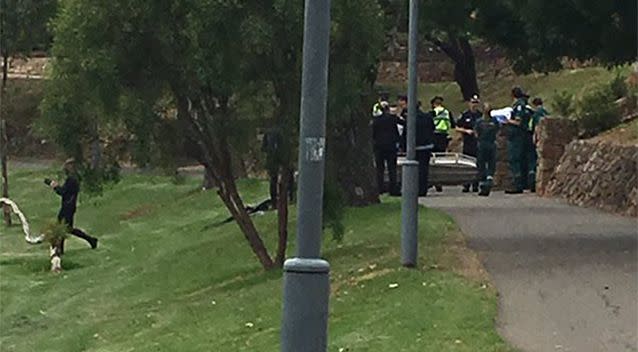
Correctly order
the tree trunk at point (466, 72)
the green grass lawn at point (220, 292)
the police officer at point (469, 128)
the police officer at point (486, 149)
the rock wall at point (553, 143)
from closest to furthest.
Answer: the green grass lawn at point (220, 292), the police officer at point (486, 149), the rock wall at point (553, 143), the police officer at point (469, 128), the tree trunk at point (466, 72)

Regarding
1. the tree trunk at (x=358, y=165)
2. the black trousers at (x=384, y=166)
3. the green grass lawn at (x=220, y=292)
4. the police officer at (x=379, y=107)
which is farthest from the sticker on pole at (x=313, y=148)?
the black trousers at (x=384, y=166)

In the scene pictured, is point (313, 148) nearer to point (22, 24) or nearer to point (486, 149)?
point (486, 149)

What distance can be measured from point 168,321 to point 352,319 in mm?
3675

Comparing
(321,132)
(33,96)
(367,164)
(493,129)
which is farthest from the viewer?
(33,96)

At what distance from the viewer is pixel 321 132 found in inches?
291

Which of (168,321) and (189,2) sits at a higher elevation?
(189,2)

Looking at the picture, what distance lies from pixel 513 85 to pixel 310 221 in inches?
1617

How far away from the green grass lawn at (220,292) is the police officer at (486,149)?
10.3 ft

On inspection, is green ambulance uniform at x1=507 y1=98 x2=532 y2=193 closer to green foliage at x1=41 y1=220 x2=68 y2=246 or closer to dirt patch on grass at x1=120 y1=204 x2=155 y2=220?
green foliage at x1=41 y1=220 x2=68 y2=246

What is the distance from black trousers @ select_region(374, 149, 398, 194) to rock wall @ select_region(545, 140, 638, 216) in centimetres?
256

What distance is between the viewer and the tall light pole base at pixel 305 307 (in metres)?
7.25

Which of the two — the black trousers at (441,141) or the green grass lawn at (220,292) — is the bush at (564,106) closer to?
the black trousers at (441,141)

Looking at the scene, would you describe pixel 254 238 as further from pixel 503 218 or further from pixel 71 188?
pixel 71 188

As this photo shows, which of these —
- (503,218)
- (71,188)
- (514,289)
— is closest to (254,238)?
(503,218)
